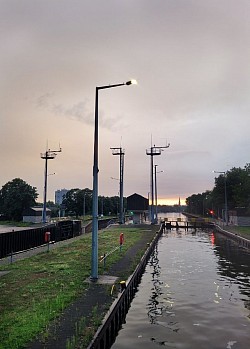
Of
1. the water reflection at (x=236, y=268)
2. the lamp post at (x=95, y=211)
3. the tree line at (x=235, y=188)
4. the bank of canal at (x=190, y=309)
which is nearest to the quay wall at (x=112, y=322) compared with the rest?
the bank of canal at (x=190, y=309)

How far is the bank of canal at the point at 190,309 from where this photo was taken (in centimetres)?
1387

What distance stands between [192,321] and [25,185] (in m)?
101

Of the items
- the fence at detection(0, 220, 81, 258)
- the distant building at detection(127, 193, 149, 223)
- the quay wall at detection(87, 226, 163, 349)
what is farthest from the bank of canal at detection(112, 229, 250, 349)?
the distant building at detection(127, 193, 149, 223)

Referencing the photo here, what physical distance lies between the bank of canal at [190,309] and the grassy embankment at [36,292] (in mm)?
3057

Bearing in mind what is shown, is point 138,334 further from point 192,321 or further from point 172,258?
point 172,258

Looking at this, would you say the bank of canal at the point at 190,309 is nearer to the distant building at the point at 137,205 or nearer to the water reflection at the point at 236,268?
the water reflection at the point at 236,268

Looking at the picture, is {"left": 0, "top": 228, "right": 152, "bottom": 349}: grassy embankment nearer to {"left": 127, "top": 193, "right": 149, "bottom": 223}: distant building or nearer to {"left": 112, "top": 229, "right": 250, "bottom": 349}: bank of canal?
{"left": 112, "top": 229, "right": 250, "bottom": 349}: bank of canal

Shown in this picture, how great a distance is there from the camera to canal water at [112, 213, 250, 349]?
13844mm

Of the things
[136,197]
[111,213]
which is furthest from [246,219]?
[111,213]

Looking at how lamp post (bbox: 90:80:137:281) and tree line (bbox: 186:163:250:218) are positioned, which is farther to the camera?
tree line (bbox: 186:163:250:218)

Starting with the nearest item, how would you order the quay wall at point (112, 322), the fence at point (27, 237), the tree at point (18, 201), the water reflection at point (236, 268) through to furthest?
the quay wall at point (112, 322) → the water reflection at point (236, 268) → the fence at point (27, 237) → the tree at point (18, 201)

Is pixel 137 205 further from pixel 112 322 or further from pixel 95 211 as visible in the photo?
pixel 112 322

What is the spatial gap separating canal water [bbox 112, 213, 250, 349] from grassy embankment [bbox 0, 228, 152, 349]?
3079mm

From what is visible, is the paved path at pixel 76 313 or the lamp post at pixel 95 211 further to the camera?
the lamp post at pixel 95 211
